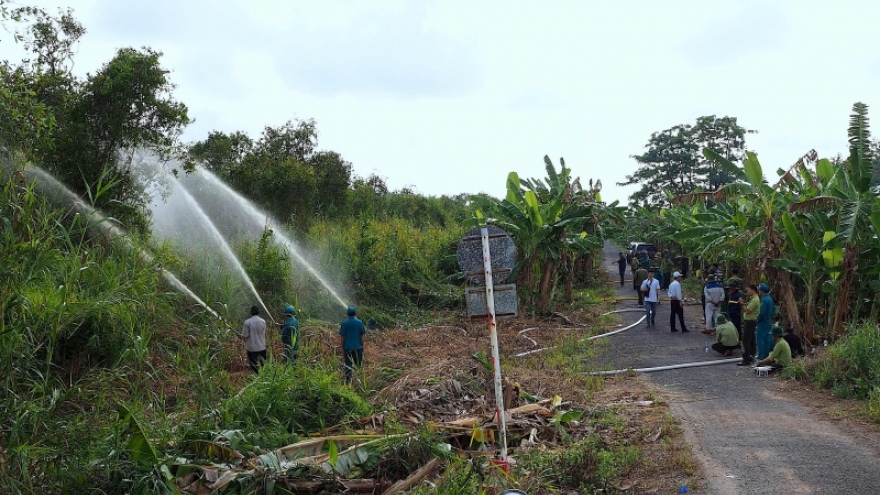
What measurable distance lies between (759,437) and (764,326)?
5.11 meters

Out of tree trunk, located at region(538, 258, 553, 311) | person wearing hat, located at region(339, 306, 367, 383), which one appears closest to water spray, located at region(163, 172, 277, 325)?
person wearing hat, located at region(339, 306, 367, 383)

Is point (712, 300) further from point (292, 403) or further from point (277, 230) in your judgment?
point (292, 403)

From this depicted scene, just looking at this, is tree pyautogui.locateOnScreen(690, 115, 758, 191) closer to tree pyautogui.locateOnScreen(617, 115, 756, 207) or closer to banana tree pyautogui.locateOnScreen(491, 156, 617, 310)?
tree pyautogui.locateOnScreen(617, 115, 756, 207)

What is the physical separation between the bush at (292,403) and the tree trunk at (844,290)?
32.0 ft

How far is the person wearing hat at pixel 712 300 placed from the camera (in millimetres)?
17484

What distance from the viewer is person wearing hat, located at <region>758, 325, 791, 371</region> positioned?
12.4m

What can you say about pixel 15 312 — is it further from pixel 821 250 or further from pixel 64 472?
pixel 821 250

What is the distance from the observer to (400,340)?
15.7m

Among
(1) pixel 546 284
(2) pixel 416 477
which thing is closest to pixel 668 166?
(1) pixel 546 284

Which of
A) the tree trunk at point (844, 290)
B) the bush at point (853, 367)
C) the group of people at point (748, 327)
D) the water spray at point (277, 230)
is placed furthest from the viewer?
the water spray at point (277, 230)

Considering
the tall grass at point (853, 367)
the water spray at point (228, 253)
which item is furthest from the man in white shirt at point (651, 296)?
the water spray at point (228, 253)

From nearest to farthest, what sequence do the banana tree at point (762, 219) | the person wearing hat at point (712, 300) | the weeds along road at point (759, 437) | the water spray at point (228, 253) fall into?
1. the weeds along road at point (759, 437)
2. the banana tree at point (762, 219)
3. the water spray at point (228, 253)
4. the person wearing hat at point (712, 300)

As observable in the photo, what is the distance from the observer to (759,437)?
8766 millimetres

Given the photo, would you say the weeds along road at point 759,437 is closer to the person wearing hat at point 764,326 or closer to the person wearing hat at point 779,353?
the person wearing hat at point 779,353
